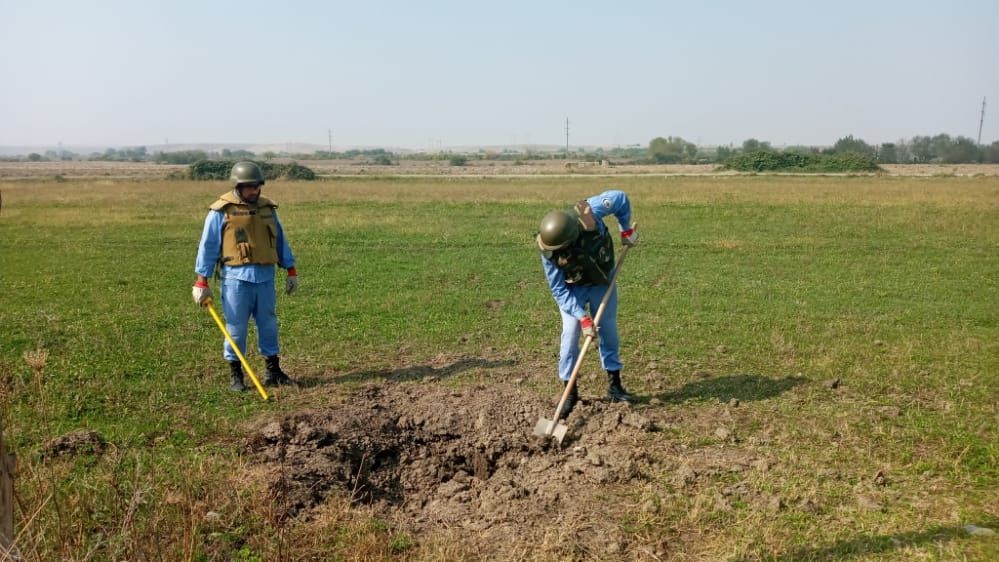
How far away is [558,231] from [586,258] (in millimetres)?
451

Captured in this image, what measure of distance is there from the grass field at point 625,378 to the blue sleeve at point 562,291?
100cm

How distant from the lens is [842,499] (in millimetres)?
4691

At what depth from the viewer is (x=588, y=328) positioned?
5.81 m

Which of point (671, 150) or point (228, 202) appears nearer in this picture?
point (228, 202)

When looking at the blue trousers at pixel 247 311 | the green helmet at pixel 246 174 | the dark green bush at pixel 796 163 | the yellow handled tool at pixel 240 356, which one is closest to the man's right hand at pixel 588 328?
the yellow handled tool at pixel 240 356

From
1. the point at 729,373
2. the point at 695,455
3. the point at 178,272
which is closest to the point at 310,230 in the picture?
the point at 178,272

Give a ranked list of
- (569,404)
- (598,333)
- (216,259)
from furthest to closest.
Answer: (216,259)
(598,333)
(569,404)

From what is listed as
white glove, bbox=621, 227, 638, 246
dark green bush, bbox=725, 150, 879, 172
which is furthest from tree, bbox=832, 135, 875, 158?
white glove, bbox=621, 227, 638, 246

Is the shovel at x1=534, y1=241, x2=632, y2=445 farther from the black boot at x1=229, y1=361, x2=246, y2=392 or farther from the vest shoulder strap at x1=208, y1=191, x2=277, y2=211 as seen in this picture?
the vest shoulder strap at x1=208, y1=191, x2=277, y2=211

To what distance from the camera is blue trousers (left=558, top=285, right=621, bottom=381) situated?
6191 millimetres

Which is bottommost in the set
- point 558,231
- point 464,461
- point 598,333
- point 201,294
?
point 464,461

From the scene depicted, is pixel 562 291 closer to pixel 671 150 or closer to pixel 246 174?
pixel 246 174

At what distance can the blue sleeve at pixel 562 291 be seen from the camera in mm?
6094

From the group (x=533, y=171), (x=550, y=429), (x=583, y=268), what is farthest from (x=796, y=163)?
(x=550, y=429)
